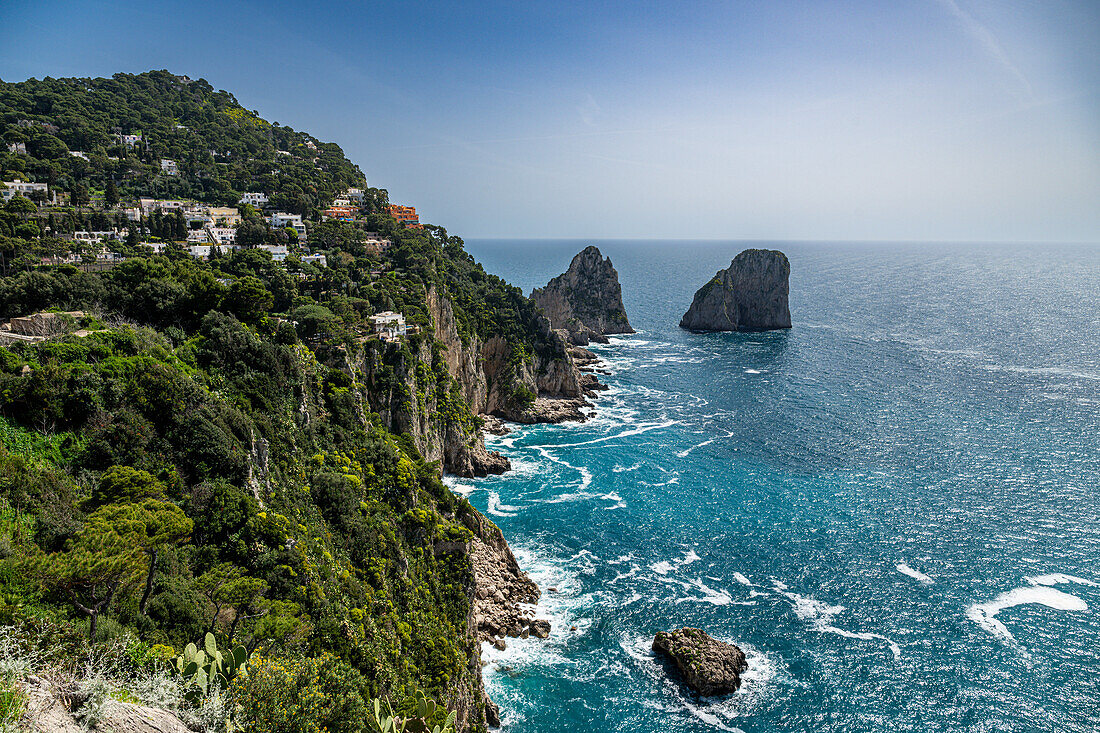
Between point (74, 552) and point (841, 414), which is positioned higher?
point (74, 552)

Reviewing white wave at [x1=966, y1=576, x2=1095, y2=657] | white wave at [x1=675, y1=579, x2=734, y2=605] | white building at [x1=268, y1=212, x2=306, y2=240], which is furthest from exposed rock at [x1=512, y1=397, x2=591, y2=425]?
white wave at [x1=966, y1=576, x2=1095, y2=657]

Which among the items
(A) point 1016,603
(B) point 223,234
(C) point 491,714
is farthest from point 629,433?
(B) point 223,234

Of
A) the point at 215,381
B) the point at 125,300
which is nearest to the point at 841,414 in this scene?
the point at 215,381

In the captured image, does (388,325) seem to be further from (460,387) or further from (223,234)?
(223,234)

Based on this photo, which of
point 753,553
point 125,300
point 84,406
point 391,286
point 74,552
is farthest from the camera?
point 391,286

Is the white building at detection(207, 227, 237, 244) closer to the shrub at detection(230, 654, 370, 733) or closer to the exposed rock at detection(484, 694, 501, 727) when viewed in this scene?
the exposed rock at detection(484, 694, 501, 727)

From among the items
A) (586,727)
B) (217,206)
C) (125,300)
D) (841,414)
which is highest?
(217,206)

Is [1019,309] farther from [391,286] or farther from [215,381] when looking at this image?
[215,381]
